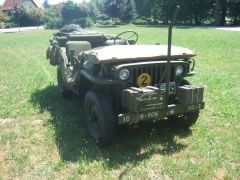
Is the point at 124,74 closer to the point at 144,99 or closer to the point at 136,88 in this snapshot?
the point at 136,88

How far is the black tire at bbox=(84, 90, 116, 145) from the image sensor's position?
17.4 feet

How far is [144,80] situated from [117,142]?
3.45 ft

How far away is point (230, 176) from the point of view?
4637mm

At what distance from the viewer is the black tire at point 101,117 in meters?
5.30

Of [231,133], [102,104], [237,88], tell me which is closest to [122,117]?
[102,104]

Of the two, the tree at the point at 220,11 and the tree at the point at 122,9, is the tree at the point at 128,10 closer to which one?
the tree at the point at 122,9

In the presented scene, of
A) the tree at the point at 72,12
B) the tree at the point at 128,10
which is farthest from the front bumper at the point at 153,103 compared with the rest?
the tree at the point at 128,10

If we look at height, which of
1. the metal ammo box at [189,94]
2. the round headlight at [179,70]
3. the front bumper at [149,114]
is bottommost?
the front bumper at [149,114]

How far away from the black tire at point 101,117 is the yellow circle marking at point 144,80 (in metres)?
0.52

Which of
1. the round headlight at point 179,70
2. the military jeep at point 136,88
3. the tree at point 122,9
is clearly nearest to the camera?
the military jeep at point 136,88

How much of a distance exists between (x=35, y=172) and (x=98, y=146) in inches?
41.8

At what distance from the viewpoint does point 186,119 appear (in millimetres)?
6086

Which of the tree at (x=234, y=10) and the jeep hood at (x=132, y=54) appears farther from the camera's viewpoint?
the tree at (x=234, y=10)

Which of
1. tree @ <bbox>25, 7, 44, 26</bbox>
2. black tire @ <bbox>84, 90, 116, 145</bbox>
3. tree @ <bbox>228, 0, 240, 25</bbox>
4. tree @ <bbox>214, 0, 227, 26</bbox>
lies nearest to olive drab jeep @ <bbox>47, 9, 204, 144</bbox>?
black tire @ <bbox>84, 90, 116, 145</bbox>
